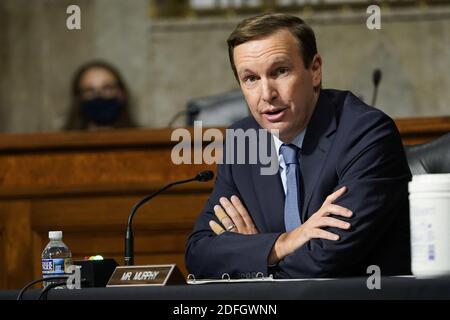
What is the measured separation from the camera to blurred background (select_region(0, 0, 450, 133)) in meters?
10.2

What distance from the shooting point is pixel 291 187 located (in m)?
3.57

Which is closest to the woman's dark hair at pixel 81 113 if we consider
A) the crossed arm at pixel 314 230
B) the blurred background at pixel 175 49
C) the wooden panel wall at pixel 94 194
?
the blurred background at pixel 175 49

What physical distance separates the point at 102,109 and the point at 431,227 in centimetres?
540

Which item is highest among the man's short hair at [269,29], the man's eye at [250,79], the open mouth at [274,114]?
the man's short hair at [269,29]

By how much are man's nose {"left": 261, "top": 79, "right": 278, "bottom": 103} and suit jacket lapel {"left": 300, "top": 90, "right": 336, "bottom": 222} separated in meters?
0.15

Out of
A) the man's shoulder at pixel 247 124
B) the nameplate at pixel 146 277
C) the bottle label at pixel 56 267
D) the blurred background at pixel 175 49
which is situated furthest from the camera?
the blurred background at pixel 175 49

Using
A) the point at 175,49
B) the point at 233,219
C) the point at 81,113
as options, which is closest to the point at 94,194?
the point at 233,219

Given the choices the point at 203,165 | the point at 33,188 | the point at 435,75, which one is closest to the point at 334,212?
the point at 203,165

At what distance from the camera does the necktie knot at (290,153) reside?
3.58 metres

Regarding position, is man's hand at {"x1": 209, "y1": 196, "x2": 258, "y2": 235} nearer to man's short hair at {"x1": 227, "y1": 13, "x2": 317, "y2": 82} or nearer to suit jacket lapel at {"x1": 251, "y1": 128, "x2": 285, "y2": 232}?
suit jacket lapel at {"x1": 251, "y1": 128, "x2": 285, "y2": 232}

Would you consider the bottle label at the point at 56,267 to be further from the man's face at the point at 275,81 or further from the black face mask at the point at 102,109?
the black face mask at the point at 102,109

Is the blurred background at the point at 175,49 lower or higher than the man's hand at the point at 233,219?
higher

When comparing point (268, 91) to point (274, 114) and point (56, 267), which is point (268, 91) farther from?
point (56, 267)

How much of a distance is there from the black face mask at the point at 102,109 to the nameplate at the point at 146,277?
4.53m
